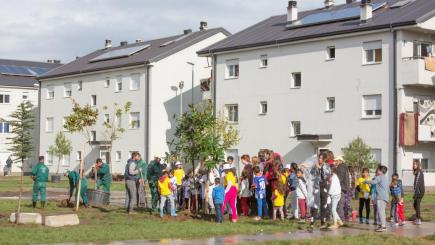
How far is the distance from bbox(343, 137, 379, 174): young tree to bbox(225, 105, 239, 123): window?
11.5 meters

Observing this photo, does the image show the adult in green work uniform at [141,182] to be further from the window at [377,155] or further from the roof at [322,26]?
the roof at [322,26]

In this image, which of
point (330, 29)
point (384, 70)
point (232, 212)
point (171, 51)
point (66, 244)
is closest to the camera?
point (66, 244)

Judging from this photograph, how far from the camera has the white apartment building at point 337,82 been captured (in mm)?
41938

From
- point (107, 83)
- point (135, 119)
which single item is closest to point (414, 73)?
point (135, 119)

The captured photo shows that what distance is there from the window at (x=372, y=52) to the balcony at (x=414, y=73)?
166 centimetres

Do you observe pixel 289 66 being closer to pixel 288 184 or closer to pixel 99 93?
pixel 99 93

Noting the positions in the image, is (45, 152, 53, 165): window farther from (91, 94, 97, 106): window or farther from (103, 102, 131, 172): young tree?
(103, 102, 131, 172): young tree

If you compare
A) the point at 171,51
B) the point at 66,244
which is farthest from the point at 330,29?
the point at 66,244

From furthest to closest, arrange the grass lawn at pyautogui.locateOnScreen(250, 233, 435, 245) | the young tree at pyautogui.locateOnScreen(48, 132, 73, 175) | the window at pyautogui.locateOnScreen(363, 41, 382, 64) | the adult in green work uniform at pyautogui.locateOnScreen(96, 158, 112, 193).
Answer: the young tree at pyautogui.locateOnScreen(48, 132, 73, 175)
the window at pyautogui.locateOnScreen(363, 41, 382, 64)
the adult in green work uniform at pyautogui.locateOnScreen(96, 158, 112, 193)
the grass lawn at pyautogui.locateOnScreen(250, 233, 435, 245)

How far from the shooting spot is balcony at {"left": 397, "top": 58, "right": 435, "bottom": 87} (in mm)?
41188

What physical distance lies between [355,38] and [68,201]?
2344cm

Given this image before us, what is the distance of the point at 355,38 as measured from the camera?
145ft

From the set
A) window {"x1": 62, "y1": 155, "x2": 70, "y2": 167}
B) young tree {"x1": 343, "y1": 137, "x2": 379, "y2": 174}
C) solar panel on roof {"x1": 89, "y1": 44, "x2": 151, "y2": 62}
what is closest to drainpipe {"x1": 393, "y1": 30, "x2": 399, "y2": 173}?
young tree {"x1": 343, "y1": 137, "x2": 379, "y2": 174}

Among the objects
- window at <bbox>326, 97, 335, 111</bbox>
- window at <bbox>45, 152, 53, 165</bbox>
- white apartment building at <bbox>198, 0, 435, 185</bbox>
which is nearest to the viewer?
white apartment building at <bbox>198, 0, 435, 185</bbox>
